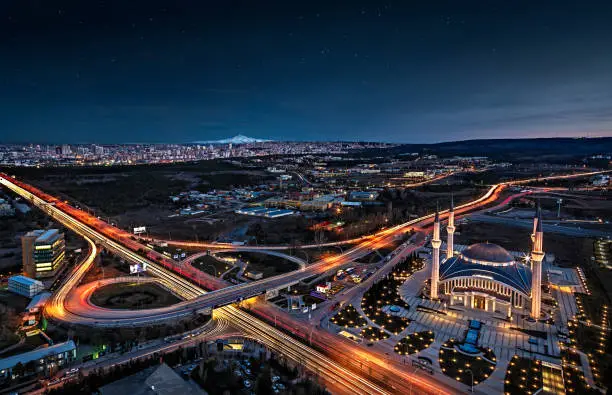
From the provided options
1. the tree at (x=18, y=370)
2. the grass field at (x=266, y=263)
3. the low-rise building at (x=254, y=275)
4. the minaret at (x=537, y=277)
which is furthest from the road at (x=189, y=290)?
the minaret at (x=537, y=277)

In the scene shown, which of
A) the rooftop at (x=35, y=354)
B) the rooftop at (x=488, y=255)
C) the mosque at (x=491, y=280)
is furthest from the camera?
the rooftop at (x=488, y=255)

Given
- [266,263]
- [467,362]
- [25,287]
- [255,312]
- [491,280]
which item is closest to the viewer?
[467,362]

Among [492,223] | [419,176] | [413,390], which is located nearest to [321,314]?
[413,390]

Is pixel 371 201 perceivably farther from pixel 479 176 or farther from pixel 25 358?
pixel 25 358

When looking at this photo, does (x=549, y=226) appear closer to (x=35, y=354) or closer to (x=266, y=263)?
(x=266, y=263)

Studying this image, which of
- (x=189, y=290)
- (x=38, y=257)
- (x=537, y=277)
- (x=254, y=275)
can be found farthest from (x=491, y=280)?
(x=38, y=257)

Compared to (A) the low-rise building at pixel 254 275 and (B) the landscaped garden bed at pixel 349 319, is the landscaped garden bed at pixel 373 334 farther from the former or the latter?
(A) the low-rise building at pixel 254 275
